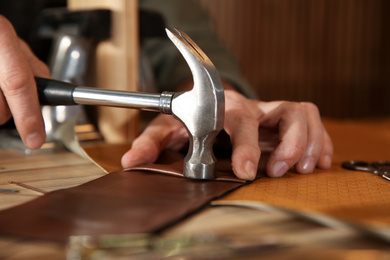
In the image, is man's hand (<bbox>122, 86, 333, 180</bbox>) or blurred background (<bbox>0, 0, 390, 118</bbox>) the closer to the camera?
man's hand (<bbox>122, 86, 333, 180</bbox>)

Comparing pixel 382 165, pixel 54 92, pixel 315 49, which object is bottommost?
pixel 315 49

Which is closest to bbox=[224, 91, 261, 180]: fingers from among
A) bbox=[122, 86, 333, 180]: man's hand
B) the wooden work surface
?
bbox=[122, 86, 333, 180]: man's hand

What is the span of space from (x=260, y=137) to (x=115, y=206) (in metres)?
0.41

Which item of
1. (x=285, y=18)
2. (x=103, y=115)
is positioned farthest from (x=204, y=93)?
(x=285, y=18)

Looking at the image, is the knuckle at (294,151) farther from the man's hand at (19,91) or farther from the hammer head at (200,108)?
the man's hand at (19,91)

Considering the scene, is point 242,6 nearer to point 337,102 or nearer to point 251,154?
point 337,102

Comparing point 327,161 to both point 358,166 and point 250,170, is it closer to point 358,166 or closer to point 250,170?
point 358,166

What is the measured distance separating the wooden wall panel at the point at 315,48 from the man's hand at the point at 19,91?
1.96 m

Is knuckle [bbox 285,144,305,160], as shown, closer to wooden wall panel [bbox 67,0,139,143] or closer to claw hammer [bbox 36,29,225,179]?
claw hammer [bbox 36,29,225,179]

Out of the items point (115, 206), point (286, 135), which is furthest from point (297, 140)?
point (115, 206)

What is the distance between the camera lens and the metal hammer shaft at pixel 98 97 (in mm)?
626

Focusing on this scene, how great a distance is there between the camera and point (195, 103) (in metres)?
0.59

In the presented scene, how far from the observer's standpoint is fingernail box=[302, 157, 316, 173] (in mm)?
697

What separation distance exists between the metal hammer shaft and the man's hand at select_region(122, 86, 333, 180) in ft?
0.32
